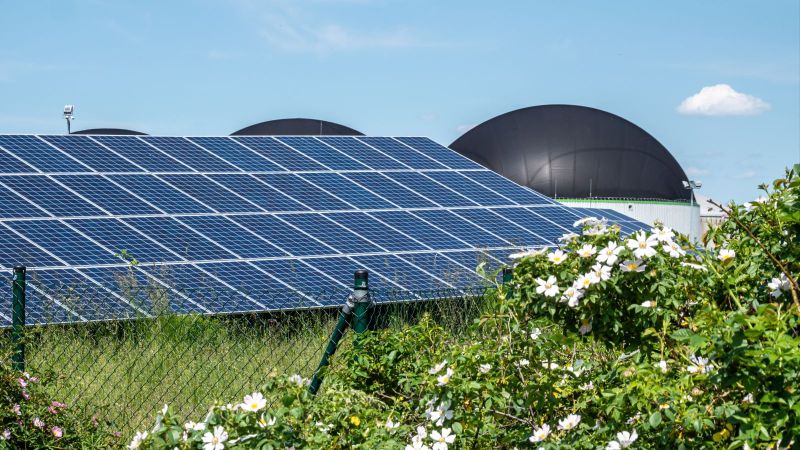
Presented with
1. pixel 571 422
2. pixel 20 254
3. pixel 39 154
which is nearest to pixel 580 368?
pixel 571 422

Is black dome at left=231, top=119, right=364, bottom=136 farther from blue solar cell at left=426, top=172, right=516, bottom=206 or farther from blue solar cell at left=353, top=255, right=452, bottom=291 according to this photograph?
blue solar cell at left=353, top=255, right=452, bottom=291

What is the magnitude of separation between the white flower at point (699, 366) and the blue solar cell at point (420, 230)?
972 cm

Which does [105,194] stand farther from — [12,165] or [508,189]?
[508,189]

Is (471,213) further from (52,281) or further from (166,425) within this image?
(166,425)

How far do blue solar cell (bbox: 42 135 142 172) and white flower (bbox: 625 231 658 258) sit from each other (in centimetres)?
1204

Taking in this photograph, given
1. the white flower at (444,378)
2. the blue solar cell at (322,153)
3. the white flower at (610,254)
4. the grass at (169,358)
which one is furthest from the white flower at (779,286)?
the blue solar cell at (322,153)

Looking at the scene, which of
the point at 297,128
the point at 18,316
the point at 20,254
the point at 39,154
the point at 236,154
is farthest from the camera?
the point at 297,128

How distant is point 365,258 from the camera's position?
531 inches

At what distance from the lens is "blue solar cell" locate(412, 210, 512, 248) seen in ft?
49.5

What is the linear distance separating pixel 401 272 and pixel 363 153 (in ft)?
19.8

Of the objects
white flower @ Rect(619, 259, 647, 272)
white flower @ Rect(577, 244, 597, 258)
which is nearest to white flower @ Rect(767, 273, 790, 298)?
white flower @ Rect(619, 259, 647, 272)

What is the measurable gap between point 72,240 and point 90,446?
252 inches

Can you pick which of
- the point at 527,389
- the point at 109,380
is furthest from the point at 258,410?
the point at 109,380

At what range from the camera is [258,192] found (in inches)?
621
